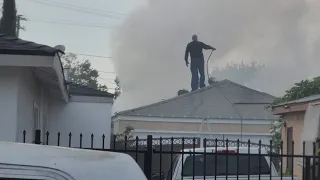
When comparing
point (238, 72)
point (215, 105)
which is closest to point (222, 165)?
point (215, 105)

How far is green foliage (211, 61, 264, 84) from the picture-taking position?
3912 centimetres

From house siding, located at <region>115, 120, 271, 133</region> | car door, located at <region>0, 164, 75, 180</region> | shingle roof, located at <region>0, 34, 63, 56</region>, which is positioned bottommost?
car door, located at <region>0, 164, 75, 180</region>

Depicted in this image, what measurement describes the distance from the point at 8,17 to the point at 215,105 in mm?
9707

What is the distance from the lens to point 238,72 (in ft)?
137

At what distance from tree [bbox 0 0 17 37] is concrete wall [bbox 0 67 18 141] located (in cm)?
1572

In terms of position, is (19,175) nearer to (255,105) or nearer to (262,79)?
(255,105)

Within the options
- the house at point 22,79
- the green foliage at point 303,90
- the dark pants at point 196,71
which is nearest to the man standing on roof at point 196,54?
the dark pants at point 196,71

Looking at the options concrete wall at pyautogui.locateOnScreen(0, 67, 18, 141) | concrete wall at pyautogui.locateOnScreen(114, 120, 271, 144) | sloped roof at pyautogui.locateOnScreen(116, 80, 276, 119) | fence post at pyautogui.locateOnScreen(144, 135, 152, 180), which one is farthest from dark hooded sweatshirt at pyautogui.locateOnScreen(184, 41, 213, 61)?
fence post at pyautogui.locateOnScreen(144, 135, 152, 180)

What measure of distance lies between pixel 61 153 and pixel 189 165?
665cm

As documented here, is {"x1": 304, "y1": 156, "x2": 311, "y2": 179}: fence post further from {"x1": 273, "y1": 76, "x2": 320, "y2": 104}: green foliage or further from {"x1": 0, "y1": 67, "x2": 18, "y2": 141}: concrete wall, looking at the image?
{"x1": 273, "y1": 76, "x2": 320, "y2": 104}: green foliage

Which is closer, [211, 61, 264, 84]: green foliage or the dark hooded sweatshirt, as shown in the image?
the dark hooded sweatshirt

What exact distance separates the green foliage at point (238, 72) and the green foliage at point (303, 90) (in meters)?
18.7

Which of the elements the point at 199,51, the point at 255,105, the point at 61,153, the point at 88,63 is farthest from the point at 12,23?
the point at 88,63

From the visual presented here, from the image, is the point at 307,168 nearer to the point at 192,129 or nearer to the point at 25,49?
the point at 25,49
